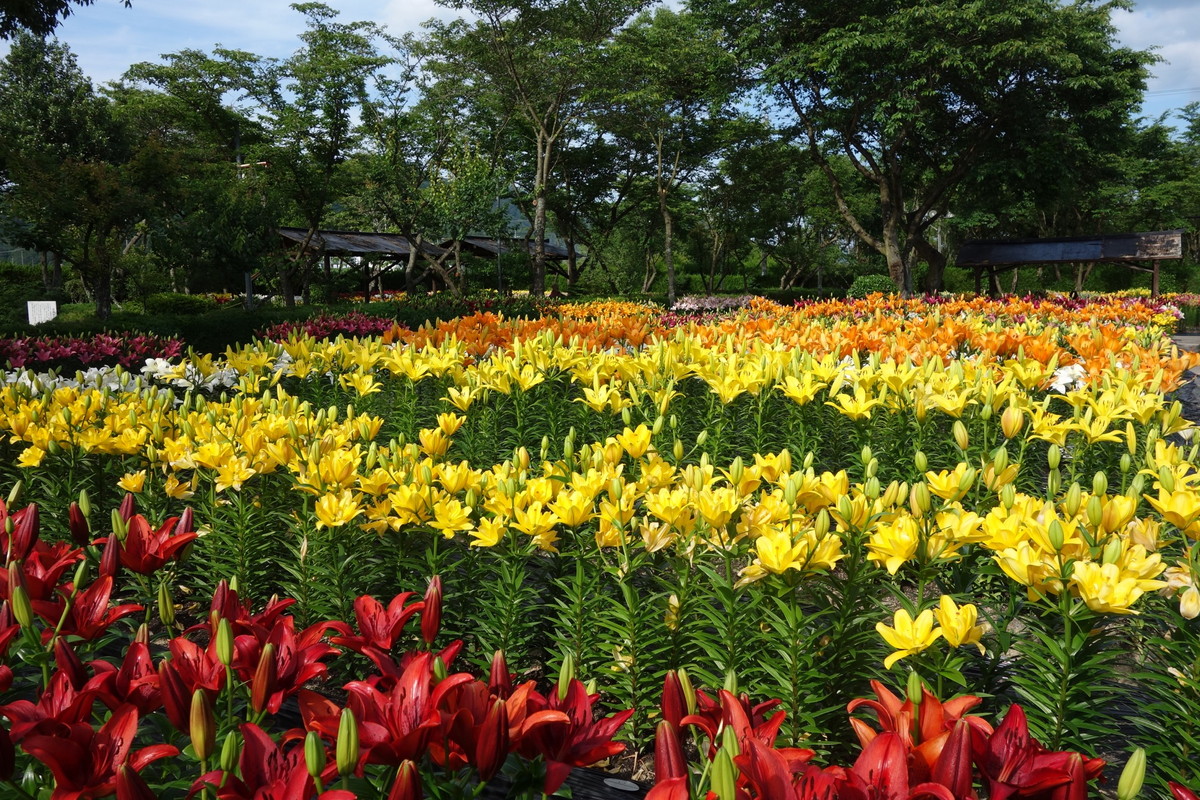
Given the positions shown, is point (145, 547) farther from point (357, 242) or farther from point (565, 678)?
point (357, 242)

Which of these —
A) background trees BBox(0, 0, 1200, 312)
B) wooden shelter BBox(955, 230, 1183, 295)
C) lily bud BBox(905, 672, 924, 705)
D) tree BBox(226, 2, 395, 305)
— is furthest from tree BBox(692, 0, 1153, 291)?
lily bud BBox(905, 672, 924, 705)

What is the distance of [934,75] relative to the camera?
22.1 metres

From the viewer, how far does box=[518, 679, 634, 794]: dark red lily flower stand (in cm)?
114

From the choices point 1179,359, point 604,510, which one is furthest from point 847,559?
point 1179,359

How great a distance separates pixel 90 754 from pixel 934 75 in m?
25.4

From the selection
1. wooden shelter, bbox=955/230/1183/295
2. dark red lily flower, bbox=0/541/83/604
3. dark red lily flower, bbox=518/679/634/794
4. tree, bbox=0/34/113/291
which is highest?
tree, bbox=0/34/113/291

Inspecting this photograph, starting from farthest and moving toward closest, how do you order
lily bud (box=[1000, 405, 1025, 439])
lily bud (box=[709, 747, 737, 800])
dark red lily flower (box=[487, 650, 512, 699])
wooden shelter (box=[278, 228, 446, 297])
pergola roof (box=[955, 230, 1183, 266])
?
1. wooden shelter (box=[278, 228, 446, 297])
2. pergola roof (box=[955, 230, 1183, 266])
3. lily bud (box=[1000, 405, 1025, 439])
4. dark red lily flower (box=[487, 650, 512, 699])
5. lily bud (box=[709, 747, 737, 800])

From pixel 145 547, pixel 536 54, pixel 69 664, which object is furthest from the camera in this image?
pixel 536 54

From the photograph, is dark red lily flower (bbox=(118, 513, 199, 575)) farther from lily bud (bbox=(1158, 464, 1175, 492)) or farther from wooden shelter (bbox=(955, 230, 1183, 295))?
wooden shelter (bbox=(955, 230, 1183, 295))

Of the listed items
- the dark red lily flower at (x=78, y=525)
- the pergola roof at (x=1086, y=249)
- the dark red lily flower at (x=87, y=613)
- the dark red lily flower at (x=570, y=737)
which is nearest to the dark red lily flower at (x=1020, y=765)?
the dark red lily flower at (x=570, y=737)

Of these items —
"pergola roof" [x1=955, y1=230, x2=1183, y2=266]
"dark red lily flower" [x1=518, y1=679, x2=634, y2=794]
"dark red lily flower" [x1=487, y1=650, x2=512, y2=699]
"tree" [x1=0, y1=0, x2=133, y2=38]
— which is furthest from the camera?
"pergola roof" [x1=955, y1=230, x2=1183, y2=266]

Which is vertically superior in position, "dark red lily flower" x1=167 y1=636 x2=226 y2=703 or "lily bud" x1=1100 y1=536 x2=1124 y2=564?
"lily bud" x1=1100 y1=536 x2=1124 y2=564

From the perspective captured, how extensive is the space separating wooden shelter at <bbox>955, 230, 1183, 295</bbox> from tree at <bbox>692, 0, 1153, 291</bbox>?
2.83 meters

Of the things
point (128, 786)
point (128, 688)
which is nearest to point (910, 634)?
point (128, 786)
